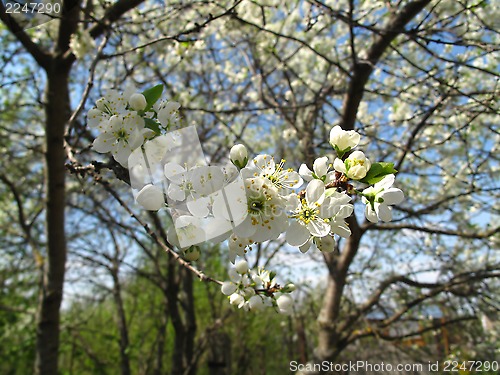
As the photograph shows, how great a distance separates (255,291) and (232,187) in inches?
23.9

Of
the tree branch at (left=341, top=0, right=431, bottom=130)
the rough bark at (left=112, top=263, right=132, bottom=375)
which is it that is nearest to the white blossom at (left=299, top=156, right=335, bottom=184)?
the tree branch at (left=341, top=0, right=431, bottom=130)

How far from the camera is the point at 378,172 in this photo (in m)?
0.89

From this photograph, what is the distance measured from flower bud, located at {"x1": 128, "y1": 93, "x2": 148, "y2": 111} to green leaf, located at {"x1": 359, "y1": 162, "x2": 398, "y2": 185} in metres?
0.60

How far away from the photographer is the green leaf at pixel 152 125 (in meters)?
0.98

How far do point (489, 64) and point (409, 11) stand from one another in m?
2.88

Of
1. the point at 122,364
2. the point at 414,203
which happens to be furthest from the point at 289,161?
the point at 122,364

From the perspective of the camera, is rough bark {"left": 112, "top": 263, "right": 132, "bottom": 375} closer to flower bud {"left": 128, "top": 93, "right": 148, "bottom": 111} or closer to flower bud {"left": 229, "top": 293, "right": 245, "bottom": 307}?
flower bud {"left": 229, "top": 293, "right": 245, "bottom": 307}

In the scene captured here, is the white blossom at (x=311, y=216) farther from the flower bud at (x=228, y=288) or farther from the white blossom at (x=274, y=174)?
the flower bud at (x=228, y=288)

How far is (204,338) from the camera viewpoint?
4848mm

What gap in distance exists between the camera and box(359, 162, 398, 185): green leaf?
35.1 inches

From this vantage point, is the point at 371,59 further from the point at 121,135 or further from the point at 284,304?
the point at 121,135

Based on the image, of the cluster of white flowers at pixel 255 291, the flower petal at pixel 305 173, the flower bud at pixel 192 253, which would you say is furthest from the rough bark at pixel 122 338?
the flower petal at pixel 305 173

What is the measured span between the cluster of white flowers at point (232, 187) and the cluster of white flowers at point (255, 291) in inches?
15.3

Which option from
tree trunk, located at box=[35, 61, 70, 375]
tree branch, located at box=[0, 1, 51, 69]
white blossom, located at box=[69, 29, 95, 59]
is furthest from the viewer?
tree trunk, located at box=[35, 61, 70, 375]
